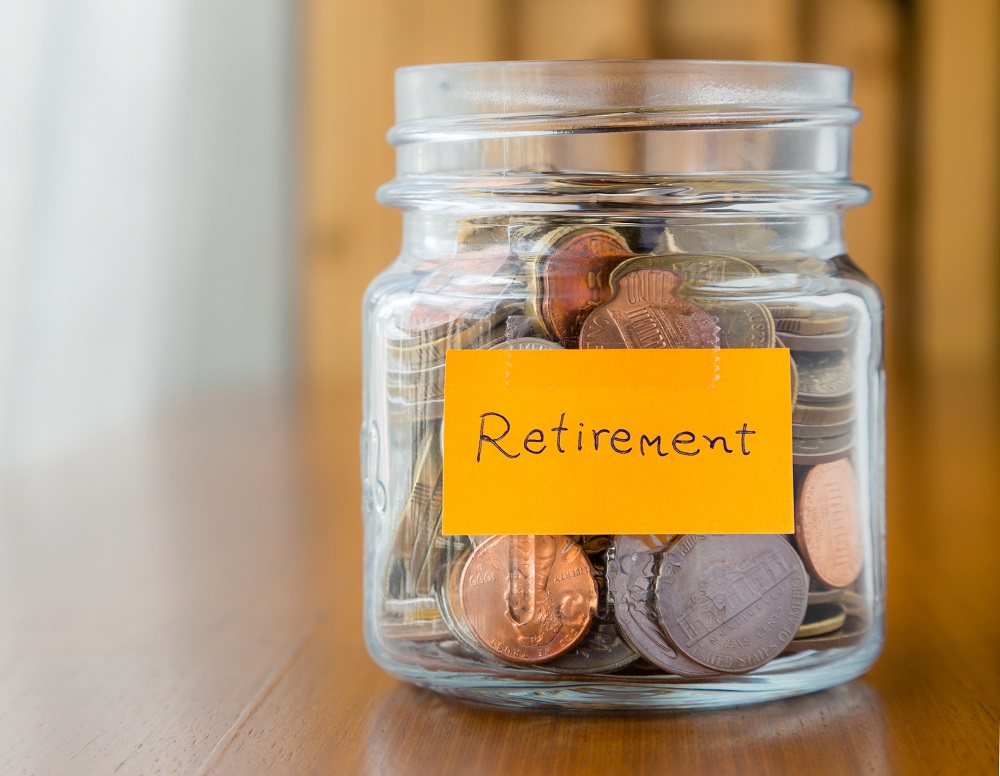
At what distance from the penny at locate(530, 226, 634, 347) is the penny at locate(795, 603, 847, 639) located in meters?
0.19

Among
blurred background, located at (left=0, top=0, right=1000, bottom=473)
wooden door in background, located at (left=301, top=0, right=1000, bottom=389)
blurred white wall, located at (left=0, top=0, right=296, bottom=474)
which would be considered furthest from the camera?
wooden door in background, located at (left=301, top=0, right=1000, bottom=389)

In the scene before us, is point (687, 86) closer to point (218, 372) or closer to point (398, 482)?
point (398, 482)

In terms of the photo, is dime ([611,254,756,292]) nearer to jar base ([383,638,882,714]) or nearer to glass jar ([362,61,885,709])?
glass jar ([362,61,885,709])

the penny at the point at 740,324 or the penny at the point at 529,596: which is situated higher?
the penny at the point at 740,324

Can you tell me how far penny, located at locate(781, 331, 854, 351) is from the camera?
0.62m

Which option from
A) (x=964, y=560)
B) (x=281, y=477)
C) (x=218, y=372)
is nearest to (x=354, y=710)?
(x=964, y=560)

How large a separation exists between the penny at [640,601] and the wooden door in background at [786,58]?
2274 millimetres

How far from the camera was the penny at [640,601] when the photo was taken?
1.90 feet

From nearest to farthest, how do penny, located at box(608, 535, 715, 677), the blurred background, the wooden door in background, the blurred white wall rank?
penny, located at box(608, 535, 715, 677)
the blurred white wall
the blurred background
the wooden door in background

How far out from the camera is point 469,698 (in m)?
0.65

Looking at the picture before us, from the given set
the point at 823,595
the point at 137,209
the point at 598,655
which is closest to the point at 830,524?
the point at 823,595

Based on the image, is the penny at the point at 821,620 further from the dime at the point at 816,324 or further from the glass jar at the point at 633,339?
the dime at the point at 816,324

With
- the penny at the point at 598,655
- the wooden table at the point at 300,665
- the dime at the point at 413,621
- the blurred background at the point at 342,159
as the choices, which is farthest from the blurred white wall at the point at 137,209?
the penny at the point at 598,655

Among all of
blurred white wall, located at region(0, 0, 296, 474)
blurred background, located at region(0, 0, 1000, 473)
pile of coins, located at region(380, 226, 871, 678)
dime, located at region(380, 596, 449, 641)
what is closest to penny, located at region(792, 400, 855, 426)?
pile of coins, located at region(380, 226, 871, 678)
